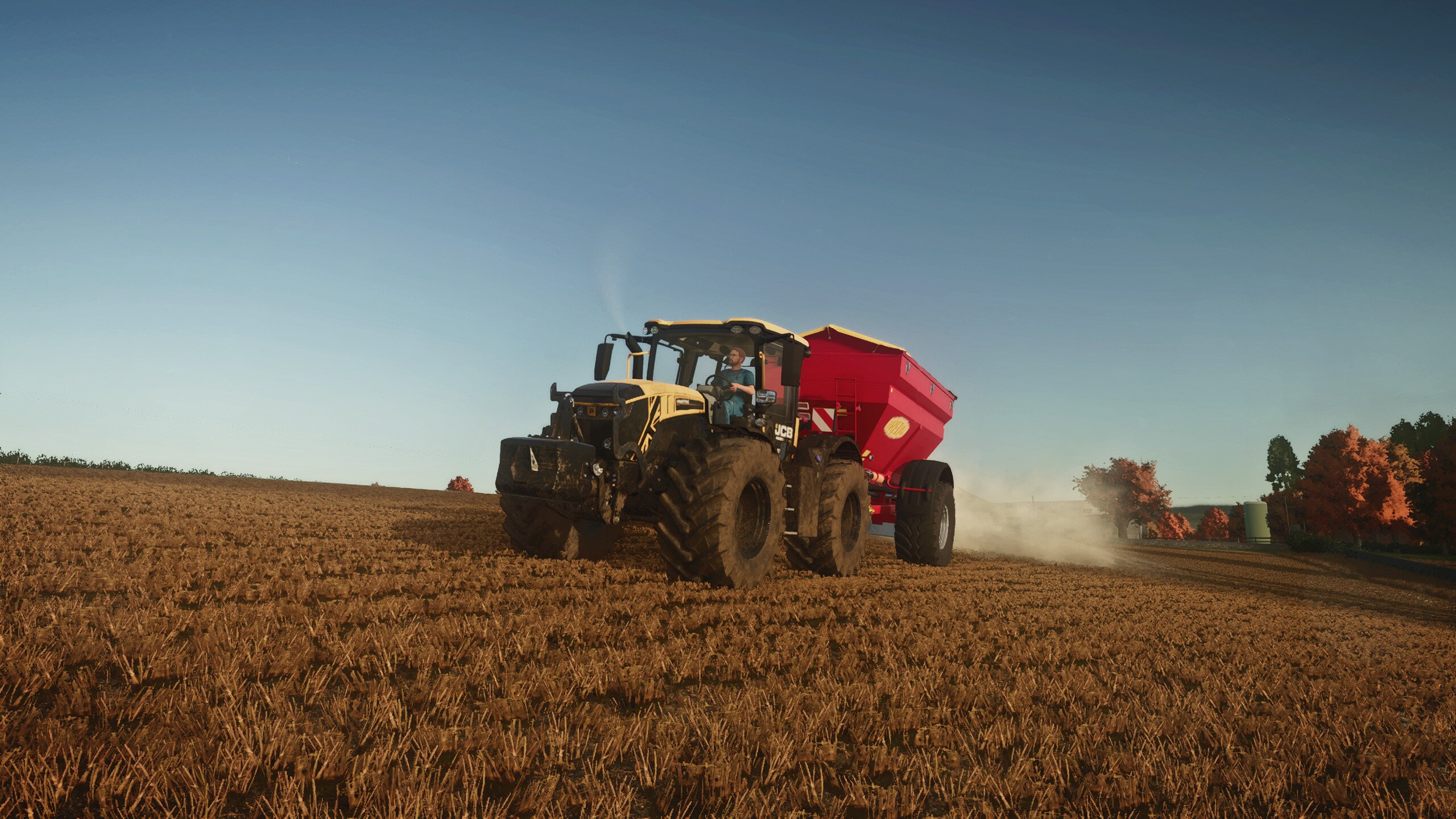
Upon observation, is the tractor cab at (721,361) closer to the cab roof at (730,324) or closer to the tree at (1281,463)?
the cab roof at (730,324)

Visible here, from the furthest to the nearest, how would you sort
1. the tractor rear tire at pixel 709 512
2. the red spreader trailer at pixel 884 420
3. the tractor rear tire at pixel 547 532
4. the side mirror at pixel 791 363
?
the red spreader trailer at pixel 884 420 < the tractor rear tire at pixel 547 532 < the side mirror at pixel 791 363 < the tractor rear tire at pixel 709 512

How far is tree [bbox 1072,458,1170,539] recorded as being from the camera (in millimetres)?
72812

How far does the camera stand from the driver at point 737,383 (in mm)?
8344

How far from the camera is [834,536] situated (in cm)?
880

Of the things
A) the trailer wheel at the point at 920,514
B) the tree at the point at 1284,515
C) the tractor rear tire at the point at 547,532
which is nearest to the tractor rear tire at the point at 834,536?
the trailer wheel at the point at 920,514

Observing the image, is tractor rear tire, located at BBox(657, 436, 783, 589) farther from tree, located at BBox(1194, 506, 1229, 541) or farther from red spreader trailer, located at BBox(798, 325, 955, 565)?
tree, located at BBox(1194, 506, 1229, 541)

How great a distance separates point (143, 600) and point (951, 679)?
542 centimetres

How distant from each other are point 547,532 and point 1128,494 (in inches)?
3027

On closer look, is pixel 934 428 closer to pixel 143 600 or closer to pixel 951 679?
Result: pixel 951 679

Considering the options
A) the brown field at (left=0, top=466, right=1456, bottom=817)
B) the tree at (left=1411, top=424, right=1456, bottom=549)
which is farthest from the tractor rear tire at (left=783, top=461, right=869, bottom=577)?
the tree at (left=1411, top=424, right=1456, bottom=549)

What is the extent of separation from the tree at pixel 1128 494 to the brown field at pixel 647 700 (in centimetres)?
7260

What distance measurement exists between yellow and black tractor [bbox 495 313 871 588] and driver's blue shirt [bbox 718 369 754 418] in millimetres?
14

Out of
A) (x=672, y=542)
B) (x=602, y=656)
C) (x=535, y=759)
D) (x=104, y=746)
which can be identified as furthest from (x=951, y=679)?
(x=104, y=746)

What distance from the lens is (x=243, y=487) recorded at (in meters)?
24.7
